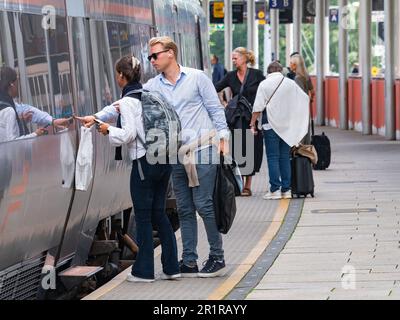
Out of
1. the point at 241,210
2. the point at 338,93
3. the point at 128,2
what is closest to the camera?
the point at 128,2

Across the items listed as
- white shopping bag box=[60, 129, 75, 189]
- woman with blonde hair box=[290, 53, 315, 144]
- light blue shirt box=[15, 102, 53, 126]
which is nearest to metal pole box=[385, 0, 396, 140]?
woman with blonde hair box=[290, 53, 315, 144]

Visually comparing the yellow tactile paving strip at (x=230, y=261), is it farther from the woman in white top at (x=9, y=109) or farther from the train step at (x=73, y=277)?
the woman in white top at (x=9, y=109)

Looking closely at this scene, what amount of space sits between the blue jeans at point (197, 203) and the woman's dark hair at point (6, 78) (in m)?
1.87

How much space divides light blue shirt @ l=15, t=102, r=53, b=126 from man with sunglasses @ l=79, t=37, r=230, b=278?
0.54 metres

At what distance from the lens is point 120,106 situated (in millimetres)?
10227

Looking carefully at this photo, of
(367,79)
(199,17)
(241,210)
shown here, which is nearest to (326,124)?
(367,79)

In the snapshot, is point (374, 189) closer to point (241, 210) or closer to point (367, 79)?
point (241, 210)

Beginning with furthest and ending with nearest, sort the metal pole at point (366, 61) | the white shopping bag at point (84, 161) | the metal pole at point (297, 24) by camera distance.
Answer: the metal pole at point (297, 24), the metal pole at point (366, 61), the white shopping bag at point (84, 161)

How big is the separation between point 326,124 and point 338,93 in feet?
6.78

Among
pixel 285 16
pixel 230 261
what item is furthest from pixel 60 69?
pixel 285 16

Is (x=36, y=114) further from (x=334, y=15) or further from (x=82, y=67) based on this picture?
(x=334, y=15)

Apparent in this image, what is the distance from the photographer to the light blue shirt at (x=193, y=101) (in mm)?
10633

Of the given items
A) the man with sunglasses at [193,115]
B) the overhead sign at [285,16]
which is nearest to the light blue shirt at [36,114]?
the man with sunglasses at [193,115]

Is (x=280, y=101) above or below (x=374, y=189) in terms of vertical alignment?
above
